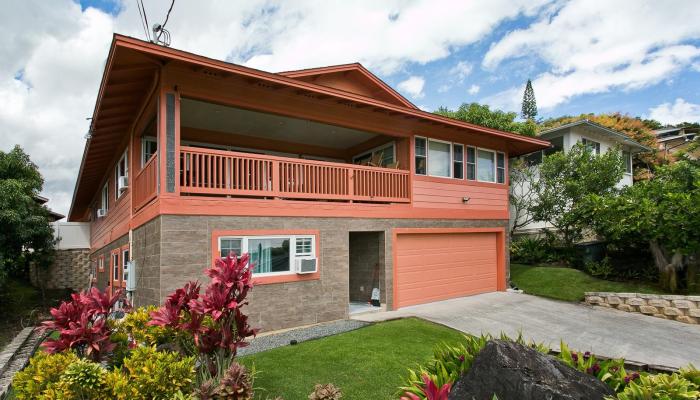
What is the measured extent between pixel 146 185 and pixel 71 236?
14.5 metres

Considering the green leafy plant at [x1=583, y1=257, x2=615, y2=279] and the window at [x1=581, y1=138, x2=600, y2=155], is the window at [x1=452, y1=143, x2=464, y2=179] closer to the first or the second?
the green leafy plant at [x1=583, y1=257, x2=615, y2=279]

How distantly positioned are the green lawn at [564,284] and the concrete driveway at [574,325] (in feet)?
2.78

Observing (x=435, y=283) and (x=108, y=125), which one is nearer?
(x=108, y=125)

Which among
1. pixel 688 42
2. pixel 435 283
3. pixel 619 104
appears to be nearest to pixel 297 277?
pixel 435 283

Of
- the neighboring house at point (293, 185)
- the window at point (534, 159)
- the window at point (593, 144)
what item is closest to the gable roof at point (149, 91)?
the neighboring house at point (293, 185)

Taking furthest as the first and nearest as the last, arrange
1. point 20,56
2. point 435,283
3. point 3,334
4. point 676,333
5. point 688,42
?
point 688,42, point 20,56, point 435,283, point 3,334, point 676,333

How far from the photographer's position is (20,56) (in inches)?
510

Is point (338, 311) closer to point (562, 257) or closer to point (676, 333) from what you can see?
point (676, 333)

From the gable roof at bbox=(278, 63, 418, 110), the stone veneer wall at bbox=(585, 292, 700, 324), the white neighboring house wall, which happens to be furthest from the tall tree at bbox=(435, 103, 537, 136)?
the white neighboring house wall

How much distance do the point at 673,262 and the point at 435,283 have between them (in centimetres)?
643

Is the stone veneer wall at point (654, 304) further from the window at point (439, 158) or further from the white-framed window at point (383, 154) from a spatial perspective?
the white-framed window at point (383, 154)

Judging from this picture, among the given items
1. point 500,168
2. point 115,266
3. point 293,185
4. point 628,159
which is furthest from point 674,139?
point 115,266

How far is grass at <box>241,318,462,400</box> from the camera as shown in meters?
5.06

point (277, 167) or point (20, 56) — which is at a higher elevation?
point (20, 56)
